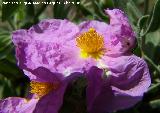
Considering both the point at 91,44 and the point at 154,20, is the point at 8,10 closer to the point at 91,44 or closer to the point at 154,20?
the point at 91,44

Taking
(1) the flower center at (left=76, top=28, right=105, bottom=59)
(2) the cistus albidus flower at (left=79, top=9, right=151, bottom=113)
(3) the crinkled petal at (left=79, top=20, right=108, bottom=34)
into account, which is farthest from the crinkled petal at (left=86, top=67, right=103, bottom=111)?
(3) the crinkled petal at (left=79, top=20, right=108, bottom=34)

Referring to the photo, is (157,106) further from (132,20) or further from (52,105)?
(52,105)

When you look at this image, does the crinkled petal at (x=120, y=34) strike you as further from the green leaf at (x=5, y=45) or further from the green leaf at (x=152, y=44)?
the green leaf at (x=5, y=45)

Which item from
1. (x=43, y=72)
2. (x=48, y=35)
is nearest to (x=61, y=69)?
(x=43, y=72)

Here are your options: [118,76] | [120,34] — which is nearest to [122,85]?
[118,76]

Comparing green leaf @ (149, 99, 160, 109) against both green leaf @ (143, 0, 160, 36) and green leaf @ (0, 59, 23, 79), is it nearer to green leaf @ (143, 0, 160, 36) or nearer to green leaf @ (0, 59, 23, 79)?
green leaf @ (143, 0, 160, 36)

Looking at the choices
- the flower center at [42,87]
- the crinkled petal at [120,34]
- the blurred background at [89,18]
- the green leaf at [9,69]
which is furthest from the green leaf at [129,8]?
the green leaf at [9,69]
